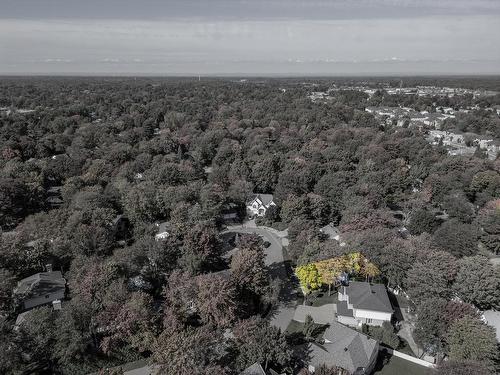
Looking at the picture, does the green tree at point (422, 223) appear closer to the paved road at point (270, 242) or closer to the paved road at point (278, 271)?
the paved road at point (278, 271)

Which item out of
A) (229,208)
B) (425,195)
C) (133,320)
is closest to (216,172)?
(229,208)

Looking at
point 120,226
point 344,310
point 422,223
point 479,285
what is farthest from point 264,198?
point 479,285

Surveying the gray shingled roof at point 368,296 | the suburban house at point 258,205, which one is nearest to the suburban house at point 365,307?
the gray shingled roof at point 368,296

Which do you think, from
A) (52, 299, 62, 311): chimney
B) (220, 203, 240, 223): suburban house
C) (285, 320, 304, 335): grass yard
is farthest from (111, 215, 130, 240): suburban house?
(285, 320, 304, 335): grass yard

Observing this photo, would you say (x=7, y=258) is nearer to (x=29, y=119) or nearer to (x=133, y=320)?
(x=133, y=320)

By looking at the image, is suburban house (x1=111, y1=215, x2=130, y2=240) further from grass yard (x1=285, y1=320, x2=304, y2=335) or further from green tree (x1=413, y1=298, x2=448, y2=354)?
green tree (x1=413, y1=298, x2=448, y2=354)

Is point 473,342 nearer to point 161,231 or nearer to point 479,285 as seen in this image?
point 479,285
